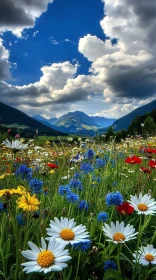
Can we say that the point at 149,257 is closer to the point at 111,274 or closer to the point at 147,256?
the point at 147,256

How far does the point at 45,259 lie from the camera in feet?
4.11

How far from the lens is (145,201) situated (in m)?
1.95

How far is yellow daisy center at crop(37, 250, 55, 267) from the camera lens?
1237 millimetres

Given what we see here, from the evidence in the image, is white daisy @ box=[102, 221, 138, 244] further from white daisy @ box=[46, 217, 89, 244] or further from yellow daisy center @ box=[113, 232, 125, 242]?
white daisy @ box=[46, 217, 89, 244]

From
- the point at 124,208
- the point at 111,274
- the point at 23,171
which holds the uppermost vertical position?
the point at 23,171

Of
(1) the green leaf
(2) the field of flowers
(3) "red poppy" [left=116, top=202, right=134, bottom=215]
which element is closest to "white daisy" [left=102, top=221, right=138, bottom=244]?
(2) the field of flowers

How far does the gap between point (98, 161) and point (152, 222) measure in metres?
1.57

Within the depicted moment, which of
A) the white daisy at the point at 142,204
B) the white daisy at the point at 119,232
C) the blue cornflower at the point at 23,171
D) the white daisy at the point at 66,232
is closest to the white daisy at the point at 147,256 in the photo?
the white daisy at the point at 119,232

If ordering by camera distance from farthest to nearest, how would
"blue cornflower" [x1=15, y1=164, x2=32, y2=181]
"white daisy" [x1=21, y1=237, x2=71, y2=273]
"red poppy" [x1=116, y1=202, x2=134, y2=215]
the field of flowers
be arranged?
"blue cornflower" [x1=15, y1=164, x2=32, y2=181] → "red poppy" [x1=116, y1=202, x2=134, y2=215] → the field of flowers → "white daisy" [x1=21, y1=237, x2=71, y2=273]

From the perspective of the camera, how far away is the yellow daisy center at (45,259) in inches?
48.7

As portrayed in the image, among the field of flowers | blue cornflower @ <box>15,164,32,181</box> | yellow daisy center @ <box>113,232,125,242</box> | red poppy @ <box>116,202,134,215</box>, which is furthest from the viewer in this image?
blue cornflower @ <box>15,164,32,181</box>

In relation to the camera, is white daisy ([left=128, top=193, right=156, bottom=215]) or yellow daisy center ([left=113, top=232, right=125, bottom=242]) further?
white daisy ([left=128, top=193, right=156, bottom=215])

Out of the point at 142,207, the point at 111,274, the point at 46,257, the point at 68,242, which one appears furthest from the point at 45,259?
the point at 142,207

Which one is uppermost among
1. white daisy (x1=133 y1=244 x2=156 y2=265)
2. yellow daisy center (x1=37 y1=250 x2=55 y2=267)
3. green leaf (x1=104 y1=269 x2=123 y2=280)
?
yellow daisy center (x1=37 y1=250 x2=55 y2=267)
